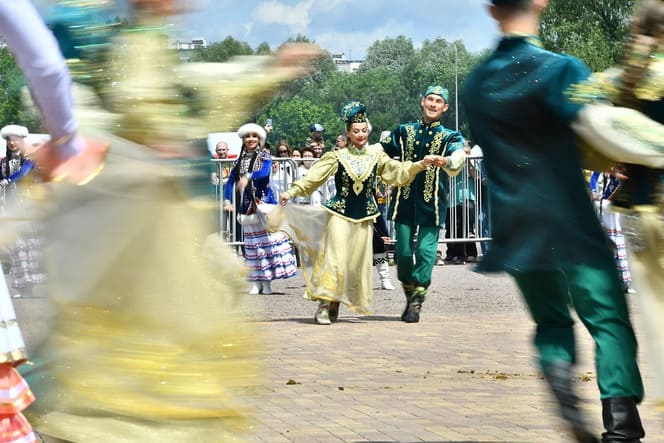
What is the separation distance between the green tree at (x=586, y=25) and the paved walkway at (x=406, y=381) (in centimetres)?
5125

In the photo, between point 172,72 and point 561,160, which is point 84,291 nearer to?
point 172,72

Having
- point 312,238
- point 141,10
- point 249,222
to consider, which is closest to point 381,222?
point 249,222

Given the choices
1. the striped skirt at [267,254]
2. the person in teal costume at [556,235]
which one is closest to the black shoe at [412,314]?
the striped skirt at [267,254]

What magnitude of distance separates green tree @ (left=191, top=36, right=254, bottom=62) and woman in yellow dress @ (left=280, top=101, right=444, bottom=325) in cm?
644

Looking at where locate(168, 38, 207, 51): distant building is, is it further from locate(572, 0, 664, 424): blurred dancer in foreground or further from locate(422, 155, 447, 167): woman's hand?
locate(422, 155, 447, 167): woman's hand

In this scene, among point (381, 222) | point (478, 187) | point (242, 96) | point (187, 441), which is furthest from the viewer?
point (478, 187)

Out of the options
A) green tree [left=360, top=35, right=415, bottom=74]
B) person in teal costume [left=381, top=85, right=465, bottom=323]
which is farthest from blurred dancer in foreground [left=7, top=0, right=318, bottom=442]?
green tree [left=360, top=35, right=415, bottom=74]

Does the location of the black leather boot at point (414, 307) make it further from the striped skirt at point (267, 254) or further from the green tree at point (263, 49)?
the green tree at point (263, 49)

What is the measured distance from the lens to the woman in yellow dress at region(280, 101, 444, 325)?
35.6ft

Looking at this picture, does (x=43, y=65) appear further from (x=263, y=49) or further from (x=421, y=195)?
(x=421, y=195)

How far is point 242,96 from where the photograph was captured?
421 centimetres

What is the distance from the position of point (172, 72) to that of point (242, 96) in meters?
0.26

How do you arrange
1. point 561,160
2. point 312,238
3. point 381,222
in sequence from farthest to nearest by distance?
point 381,222 < point 312,238 < point 561,160

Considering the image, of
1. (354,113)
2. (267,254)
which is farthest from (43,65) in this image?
(267,254)
